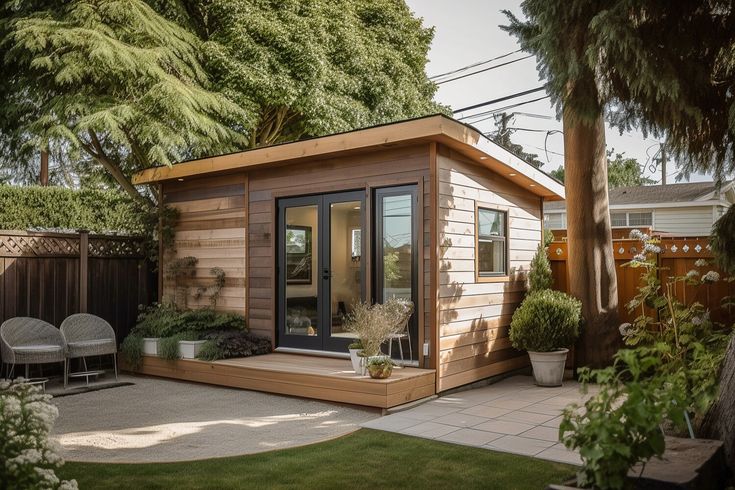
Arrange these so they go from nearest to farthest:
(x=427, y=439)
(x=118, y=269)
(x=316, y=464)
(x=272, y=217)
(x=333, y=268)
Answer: (x=316, y=464), (x=427, y=439), (x=333, y=268), (x=272, y=217), (x=118, y=269)

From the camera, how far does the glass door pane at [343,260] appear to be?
6.99m

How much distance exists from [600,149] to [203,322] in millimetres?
5497

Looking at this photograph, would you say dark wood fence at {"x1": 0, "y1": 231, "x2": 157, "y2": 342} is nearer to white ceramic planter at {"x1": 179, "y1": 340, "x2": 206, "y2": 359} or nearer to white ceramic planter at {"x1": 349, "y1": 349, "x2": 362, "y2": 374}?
white ceramic planter at {"x1": 179, "y1": 340, "x2": 206, "y2": 359}

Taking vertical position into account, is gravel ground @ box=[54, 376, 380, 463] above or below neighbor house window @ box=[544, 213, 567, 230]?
below

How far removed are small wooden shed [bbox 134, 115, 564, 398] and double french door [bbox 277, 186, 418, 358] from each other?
1 cm

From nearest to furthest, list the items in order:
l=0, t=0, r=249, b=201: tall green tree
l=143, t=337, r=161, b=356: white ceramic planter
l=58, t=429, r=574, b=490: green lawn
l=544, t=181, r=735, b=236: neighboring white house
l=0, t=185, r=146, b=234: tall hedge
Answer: l=58, t=429, r=574, b=490: green lawn < l=143, t=337, r=161, b=356: white ceramic planter < l=0, t=0, r=249, b=201: tall green tree < l=0, t=185, r=146, b=234: tall hedge < l=544, t=181, r=735, b=236: neighboring white house

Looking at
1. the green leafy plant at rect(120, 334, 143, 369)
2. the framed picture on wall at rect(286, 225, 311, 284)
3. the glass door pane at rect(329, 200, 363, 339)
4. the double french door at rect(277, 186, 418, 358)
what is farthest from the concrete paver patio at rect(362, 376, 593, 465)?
the green leafy plant at rect(120, 334, 143, 369)

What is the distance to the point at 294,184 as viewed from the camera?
748 centimetres

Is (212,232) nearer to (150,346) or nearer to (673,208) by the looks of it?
(150,346)

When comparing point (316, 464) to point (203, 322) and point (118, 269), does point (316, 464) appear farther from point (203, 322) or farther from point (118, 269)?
point (118, 269)

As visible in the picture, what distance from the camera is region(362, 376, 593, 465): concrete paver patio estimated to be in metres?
4.43

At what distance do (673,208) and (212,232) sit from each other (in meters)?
15.4

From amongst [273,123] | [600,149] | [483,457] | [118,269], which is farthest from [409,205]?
[273,123]

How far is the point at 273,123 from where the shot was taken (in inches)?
491
